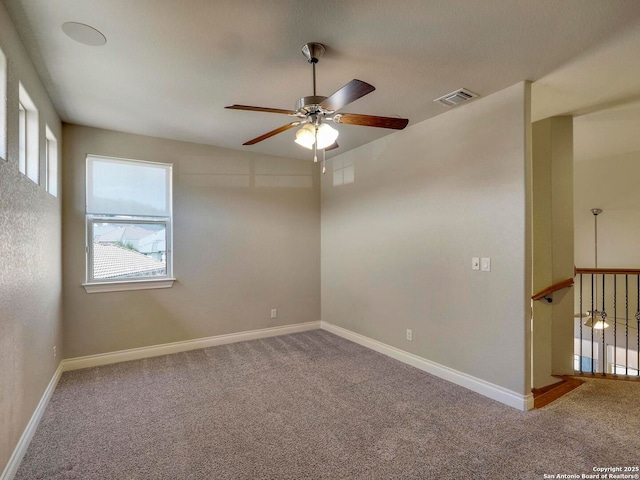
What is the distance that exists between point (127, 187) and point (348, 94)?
309cm

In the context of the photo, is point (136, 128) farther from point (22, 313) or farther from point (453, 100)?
point (453, 100)

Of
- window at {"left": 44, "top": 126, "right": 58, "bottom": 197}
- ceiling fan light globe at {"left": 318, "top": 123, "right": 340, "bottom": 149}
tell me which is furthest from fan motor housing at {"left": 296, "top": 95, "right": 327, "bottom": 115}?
window at {"left": 44, "top": 126, "right": 58, "bottom": 197}

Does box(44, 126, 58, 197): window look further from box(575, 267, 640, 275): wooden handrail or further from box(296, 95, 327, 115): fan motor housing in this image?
box(575, 267, 640, 275): wooden handrail

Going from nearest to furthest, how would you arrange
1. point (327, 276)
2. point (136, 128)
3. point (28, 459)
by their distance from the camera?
point (28, 459) → point (136, 128) → point (327, 276)

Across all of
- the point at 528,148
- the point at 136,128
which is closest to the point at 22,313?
the point at 136,128

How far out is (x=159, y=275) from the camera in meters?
3.96

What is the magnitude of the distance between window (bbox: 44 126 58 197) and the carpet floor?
6.03 ft

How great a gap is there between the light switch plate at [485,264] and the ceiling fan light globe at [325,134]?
67.5 inches

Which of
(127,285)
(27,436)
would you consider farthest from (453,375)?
(127,285)

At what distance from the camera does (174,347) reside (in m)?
3.96

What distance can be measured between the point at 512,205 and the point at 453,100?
1.06 m

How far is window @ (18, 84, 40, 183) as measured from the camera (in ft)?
7.36

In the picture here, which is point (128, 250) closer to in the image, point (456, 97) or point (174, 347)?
point (174, 347)

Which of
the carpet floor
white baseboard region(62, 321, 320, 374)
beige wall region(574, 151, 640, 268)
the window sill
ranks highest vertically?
beige wall region(574, 151, 640, 268)
